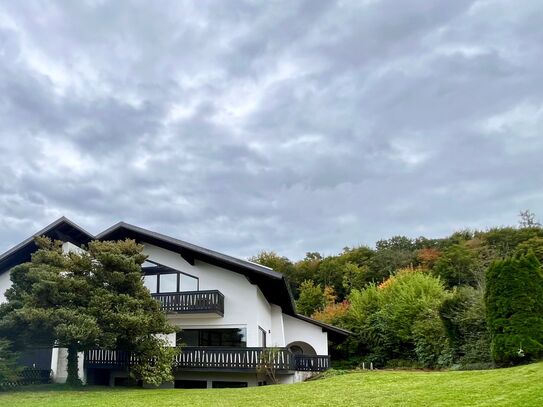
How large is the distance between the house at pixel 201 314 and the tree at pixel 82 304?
8.99ft

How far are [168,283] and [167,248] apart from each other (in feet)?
4.94

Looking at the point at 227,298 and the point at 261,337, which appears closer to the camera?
the point at 227,298

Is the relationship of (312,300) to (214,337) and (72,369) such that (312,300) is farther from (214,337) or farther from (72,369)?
Answer: (72,369)

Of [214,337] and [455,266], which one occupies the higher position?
[455,266]

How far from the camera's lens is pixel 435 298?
2416cm

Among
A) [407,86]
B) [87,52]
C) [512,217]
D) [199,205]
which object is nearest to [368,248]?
[512,217]

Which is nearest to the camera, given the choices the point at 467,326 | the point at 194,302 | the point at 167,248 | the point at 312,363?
the point at 467,326

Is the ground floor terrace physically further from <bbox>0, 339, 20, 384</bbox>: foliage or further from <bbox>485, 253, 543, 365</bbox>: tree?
<bbox>485, 253, 543, 365</bbox>: tree

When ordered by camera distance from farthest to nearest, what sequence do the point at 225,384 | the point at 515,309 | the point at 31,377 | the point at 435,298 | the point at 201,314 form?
the point at 435,298, the point at 201,314, the point at 225,384, the point at 31,377, the point at 515,309

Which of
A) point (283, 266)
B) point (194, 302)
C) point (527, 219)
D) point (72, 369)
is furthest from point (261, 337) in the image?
point (527, 219)

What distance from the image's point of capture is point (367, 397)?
10.1 metres

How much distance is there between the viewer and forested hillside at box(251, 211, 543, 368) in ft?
46.1

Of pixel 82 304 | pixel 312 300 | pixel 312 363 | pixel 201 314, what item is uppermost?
pixel 312 300

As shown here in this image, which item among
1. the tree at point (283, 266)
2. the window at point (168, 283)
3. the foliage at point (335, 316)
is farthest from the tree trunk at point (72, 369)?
the tree at point (283, 266)
